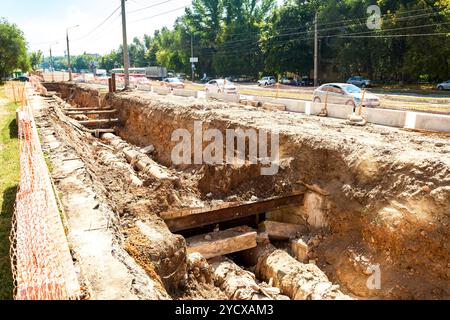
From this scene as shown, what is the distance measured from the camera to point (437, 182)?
7.35m

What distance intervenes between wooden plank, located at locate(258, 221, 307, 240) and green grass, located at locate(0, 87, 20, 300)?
5.69 m

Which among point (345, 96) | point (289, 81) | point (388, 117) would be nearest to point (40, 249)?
point (388, 117)

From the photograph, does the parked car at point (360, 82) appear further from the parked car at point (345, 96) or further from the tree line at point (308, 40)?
the parked car at point (345, 96)

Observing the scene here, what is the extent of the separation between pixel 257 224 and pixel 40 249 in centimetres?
628

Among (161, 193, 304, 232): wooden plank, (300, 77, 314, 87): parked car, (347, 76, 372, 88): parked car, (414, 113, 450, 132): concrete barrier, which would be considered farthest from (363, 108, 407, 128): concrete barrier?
(300, 77, 314, 87): parked car

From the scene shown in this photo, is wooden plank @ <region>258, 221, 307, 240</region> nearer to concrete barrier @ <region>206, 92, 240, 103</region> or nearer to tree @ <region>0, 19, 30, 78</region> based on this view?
concrete barrier @ <region>206, 92, 240, 103</region>

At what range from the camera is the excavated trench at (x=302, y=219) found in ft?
22.8

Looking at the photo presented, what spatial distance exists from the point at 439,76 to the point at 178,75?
5603cm

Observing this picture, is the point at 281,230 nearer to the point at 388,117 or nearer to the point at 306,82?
the point at 388,117

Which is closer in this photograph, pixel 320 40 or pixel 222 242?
pixel 222 242

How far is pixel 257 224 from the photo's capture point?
9.92m

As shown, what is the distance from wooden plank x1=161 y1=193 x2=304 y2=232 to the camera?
8820mm

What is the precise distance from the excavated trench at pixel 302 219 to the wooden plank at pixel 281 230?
0.03 meters
